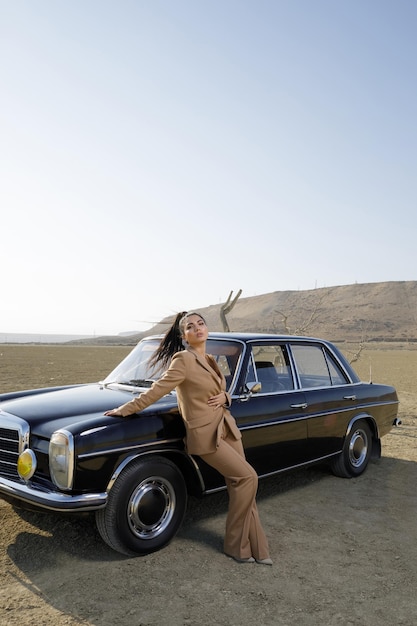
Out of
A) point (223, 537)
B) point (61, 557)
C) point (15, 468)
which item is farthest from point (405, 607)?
point (15, 468)

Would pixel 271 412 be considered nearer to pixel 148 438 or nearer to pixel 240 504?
pixel 240 504

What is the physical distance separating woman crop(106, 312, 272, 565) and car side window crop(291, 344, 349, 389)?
1.83 meters

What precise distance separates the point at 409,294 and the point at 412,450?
145m

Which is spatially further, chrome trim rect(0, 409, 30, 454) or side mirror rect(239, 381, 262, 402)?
side mirror rect(239, 381, 262, 402)

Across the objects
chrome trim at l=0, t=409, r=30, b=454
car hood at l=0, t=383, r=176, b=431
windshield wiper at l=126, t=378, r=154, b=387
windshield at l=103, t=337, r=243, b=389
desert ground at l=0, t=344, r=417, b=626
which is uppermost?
windshield at l=103, t=337, r=243, b=389

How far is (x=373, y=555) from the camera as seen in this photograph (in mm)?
3930

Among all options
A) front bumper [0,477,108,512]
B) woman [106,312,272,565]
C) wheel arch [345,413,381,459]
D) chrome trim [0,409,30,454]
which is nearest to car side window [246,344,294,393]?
woman [106,312,272,565]

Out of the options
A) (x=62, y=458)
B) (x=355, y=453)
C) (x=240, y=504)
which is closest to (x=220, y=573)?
(x=240, y=504)

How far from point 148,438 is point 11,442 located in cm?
104

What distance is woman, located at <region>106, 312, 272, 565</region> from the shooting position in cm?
370

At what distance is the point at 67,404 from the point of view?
4.21 m

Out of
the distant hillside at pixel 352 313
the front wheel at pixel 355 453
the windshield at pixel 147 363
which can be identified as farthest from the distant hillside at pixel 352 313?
the windshield at pixel 147 363

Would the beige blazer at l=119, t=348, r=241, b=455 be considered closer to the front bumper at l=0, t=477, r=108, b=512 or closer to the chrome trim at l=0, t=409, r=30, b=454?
the front bumper at l=0, t=477, r=108, b=512

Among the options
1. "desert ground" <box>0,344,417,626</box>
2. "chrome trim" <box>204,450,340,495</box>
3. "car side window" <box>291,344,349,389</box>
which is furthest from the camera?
"car side window" <box>291,344,349,389</box>
